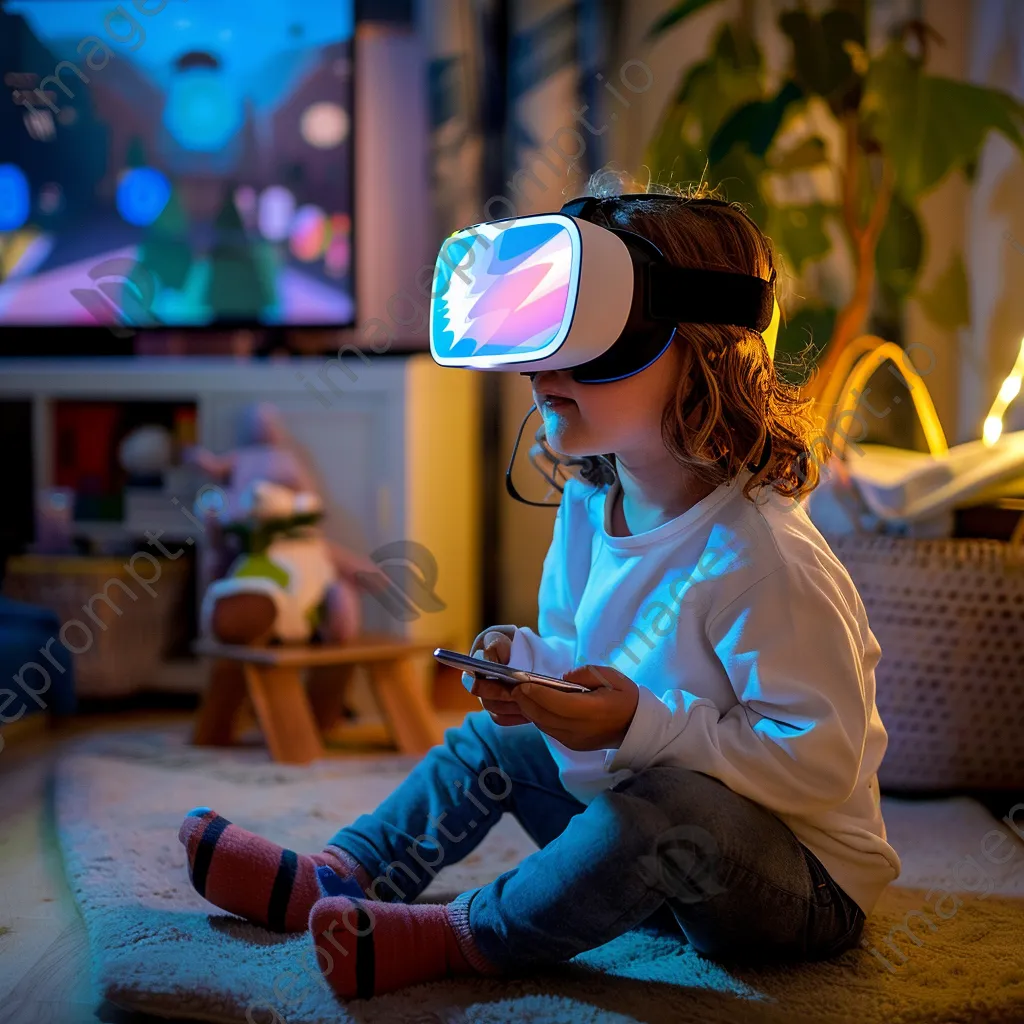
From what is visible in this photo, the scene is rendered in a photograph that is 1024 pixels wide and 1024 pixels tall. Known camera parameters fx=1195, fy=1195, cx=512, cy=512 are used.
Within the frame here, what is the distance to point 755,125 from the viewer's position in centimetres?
174

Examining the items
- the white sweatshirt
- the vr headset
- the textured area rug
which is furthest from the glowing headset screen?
the textured area rug

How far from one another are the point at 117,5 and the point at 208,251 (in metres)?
0.45

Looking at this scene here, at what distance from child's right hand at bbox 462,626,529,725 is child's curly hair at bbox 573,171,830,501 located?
0.21 metres

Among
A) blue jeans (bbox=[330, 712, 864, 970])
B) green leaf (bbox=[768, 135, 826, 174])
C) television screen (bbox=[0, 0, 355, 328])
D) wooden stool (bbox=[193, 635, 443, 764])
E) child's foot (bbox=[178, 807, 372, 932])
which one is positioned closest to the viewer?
blue jeans (bbox=[330, 712, 864, 970])

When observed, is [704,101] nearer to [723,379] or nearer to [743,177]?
[743,177]

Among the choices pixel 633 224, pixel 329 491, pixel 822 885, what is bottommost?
pixel 822 885

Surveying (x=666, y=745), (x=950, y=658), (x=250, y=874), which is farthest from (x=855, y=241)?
(x=250, y=874)

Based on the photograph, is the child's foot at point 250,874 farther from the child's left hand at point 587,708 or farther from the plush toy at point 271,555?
the plush toy at point 271,555

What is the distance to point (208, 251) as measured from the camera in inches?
82.1

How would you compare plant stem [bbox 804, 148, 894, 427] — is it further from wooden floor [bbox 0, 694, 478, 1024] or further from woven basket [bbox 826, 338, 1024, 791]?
wooden floor [bbox 0, 694, 478, 1024]

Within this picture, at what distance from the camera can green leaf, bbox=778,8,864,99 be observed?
176 cm

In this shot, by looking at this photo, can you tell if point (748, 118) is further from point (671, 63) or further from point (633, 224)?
point (633, 224)

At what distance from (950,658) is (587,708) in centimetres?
76

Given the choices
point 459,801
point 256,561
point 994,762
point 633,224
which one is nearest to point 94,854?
point 459,801
